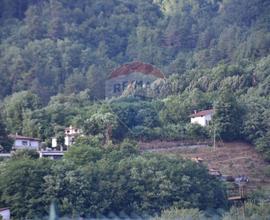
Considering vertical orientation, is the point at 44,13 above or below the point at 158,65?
above

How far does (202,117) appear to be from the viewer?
22891mm

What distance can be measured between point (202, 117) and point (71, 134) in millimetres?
3139

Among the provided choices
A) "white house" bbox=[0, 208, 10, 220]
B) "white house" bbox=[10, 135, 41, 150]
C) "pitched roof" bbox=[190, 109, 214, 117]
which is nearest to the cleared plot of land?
"pitched roof" bbox=[190, 109, 214, 117]

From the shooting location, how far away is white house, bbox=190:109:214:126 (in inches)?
889

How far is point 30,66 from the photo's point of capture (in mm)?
32969

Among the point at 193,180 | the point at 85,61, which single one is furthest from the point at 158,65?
the point at 193,180

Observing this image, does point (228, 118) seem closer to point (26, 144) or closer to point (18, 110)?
point (26, 144)

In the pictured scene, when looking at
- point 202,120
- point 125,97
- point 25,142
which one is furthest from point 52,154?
point 125,97

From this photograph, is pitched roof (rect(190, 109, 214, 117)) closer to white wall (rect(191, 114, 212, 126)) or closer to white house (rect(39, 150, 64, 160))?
white wall (rect(191, 114, 212, 126))

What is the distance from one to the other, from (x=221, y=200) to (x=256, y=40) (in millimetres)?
15887

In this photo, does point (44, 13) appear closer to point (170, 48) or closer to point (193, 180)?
point (170, 48)

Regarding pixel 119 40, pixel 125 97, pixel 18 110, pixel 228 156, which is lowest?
pixel 228 156

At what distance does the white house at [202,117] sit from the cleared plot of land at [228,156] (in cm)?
82

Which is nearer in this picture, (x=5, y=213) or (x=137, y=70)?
(x=5, y=213)
